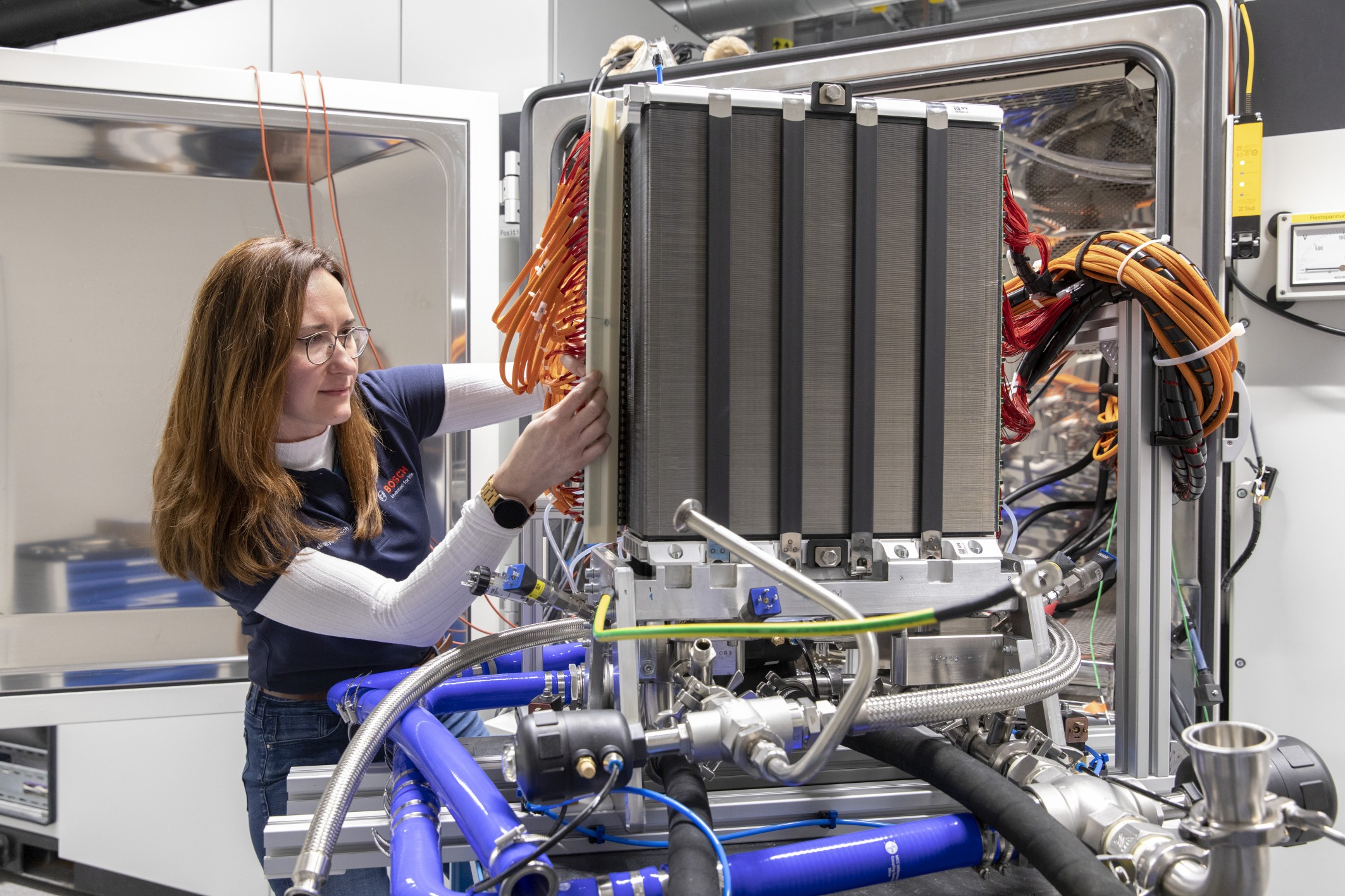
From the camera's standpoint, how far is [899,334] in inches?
32.7

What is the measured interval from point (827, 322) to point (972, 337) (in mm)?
151

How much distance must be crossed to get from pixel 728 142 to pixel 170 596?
1883mm

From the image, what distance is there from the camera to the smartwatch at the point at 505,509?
104 cm

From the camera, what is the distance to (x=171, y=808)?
2.19 metres

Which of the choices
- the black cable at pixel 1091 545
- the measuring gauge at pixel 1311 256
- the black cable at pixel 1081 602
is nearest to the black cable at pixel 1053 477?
the black cable at pixel 1091 545

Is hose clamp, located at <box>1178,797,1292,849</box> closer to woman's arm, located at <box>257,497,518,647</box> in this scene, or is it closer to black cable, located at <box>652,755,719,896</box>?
black cable, located at <box>652,755,719,896</box>

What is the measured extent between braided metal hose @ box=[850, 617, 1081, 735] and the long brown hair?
0.85m

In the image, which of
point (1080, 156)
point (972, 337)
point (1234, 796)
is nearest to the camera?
point (1234, 796)

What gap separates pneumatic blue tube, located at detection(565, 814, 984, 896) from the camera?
67cm

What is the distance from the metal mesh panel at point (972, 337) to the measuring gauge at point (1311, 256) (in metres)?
1.05

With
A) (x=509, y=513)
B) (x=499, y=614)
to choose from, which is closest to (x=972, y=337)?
(x=509, y=513)

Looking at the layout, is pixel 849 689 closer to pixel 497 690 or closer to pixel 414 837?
pixel 414 837

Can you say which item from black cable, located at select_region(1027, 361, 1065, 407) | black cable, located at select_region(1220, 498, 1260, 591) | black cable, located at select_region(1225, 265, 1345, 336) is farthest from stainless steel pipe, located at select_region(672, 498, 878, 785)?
black cable, located at select_region(1225, 265, 1345, 336)

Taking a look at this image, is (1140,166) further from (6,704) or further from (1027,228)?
(6,704)
